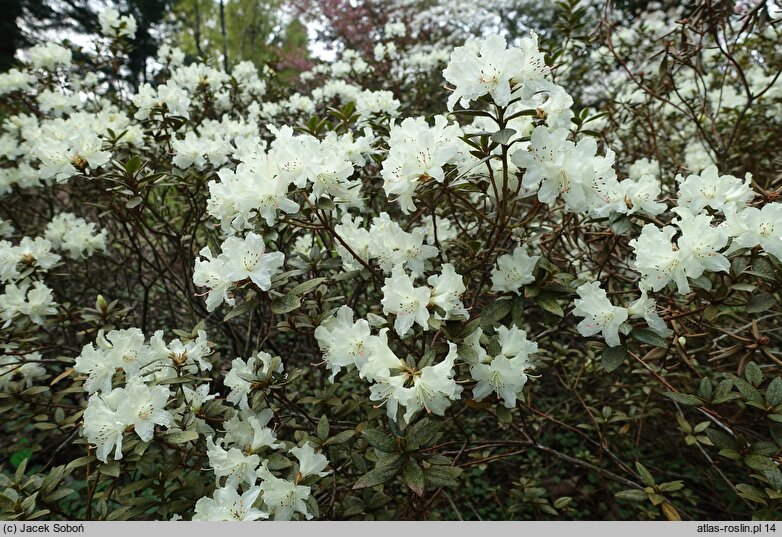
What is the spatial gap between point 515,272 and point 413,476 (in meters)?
0.58

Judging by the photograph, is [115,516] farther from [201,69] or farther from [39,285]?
[201,69]

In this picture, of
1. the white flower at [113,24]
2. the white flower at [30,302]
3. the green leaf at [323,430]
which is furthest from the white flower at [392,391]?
the white flower at [113,24]

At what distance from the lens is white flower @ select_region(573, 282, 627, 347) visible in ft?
4.20

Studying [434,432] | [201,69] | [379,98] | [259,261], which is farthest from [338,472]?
[201,69]

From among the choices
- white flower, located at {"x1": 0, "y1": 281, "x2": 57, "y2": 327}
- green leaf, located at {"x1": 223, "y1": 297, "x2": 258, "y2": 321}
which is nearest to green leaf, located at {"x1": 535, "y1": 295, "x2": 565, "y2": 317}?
green leaf, located at {"x1": 223, "y1": 297, "x2": 258, "y2": 321}

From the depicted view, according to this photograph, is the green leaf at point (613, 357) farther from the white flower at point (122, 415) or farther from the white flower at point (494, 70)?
the white flower at point (122, 415)

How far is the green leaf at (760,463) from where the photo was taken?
3.98ft

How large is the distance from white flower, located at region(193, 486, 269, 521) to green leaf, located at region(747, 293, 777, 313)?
4.36 feet

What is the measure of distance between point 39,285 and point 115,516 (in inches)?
40.6

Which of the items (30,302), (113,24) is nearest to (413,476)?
(30,302)

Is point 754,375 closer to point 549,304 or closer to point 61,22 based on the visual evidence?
point 549,304

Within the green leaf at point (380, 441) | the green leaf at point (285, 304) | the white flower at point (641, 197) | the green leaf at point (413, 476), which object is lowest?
the green leaf at point (413, 476)

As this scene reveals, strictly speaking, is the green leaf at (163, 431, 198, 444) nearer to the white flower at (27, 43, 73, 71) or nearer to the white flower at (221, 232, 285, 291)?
the white flower at (221, 232, 285, 291)

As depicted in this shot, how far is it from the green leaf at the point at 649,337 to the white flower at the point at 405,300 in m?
0.56
